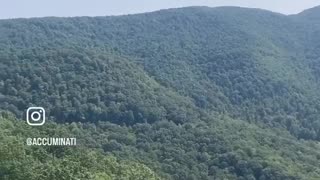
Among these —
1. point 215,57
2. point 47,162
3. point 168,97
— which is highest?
point 215,57

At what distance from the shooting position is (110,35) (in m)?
185

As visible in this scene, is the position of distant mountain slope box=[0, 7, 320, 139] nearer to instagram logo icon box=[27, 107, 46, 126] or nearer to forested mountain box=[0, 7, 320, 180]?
forested mountain box=[0, 7, 320, 180]

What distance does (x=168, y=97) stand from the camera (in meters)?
116

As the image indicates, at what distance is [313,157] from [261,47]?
3159 inches

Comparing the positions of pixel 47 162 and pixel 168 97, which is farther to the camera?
pixel 168 97

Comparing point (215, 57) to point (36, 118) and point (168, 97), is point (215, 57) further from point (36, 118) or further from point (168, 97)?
point (36, 118)

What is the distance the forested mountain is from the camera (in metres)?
83.9

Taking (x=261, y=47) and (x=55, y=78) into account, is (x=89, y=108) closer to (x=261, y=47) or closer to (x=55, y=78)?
(x=55, y=78)

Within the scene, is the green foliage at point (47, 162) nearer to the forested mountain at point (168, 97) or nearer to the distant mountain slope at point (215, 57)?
the forested mountain at point (168, 97)

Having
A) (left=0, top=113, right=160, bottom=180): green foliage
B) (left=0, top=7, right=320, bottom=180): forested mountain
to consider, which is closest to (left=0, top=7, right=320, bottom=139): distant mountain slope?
(left=0, top=7, right=320, bottom=180): forested mountain

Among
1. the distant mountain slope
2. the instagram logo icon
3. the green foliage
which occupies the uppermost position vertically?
the distant mountain slope

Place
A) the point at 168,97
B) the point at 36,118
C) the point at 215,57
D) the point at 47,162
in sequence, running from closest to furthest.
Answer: the point at 47,162 → the point at 36,118 → the point at 168,97 → the point at 215,57

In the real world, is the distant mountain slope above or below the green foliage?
above

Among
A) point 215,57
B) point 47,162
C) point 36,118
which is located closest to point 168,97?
point 36,118
